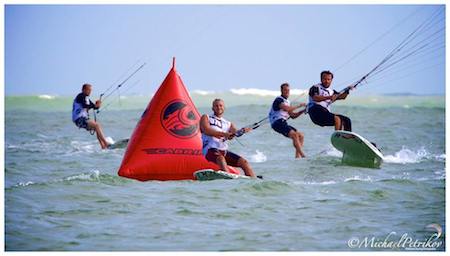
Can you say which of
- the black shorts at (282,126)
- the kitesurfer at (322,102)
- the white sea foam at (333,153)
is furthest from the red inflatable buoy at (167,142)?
the white sea foam at (333,153)

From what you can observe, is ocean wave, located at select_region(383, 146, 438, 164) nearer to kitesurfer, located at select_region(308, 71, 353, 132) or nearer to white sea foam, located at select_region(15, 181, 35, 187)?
kitesurfer, located at select_region(308, 71, 353, 132)

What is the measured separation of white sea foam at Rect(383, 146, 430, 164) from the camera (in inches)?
667

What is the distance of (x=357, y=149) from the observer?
15.6 m

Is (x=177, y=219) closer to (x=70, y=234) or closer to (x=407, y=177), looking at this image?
(x=70, y=234)

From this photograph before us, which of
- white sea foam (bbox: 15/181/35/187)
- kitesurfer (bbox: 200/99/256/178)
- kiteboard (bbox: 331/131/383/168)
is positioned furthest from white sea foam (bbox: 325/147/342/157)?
white sea foam (bbox: 15/181/35/187)

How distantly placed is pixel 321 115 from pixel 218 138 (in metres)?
2.44

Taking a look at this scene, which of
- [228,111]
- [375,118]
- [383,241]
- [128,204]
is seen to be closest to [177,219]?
[128,204]

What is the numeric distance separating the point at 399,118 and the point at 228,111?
6160 mm

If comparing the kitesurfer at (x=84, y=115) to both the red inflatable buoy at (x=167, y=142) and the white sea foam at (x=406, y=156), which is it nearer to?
the red inflatable buoy at (x=167, y=142)

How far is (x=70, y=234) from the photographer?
35.4 feet

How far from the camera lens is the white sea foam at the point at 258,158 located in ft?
56.8

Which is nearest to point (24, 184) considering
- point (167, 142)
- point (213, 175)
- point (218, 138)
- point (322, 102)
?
point (167, 142)

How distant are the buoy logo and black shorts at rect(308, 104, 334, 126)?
1.94 meters

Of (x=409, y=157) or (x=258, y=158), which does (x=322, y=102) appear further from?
(x=409, y=157)
